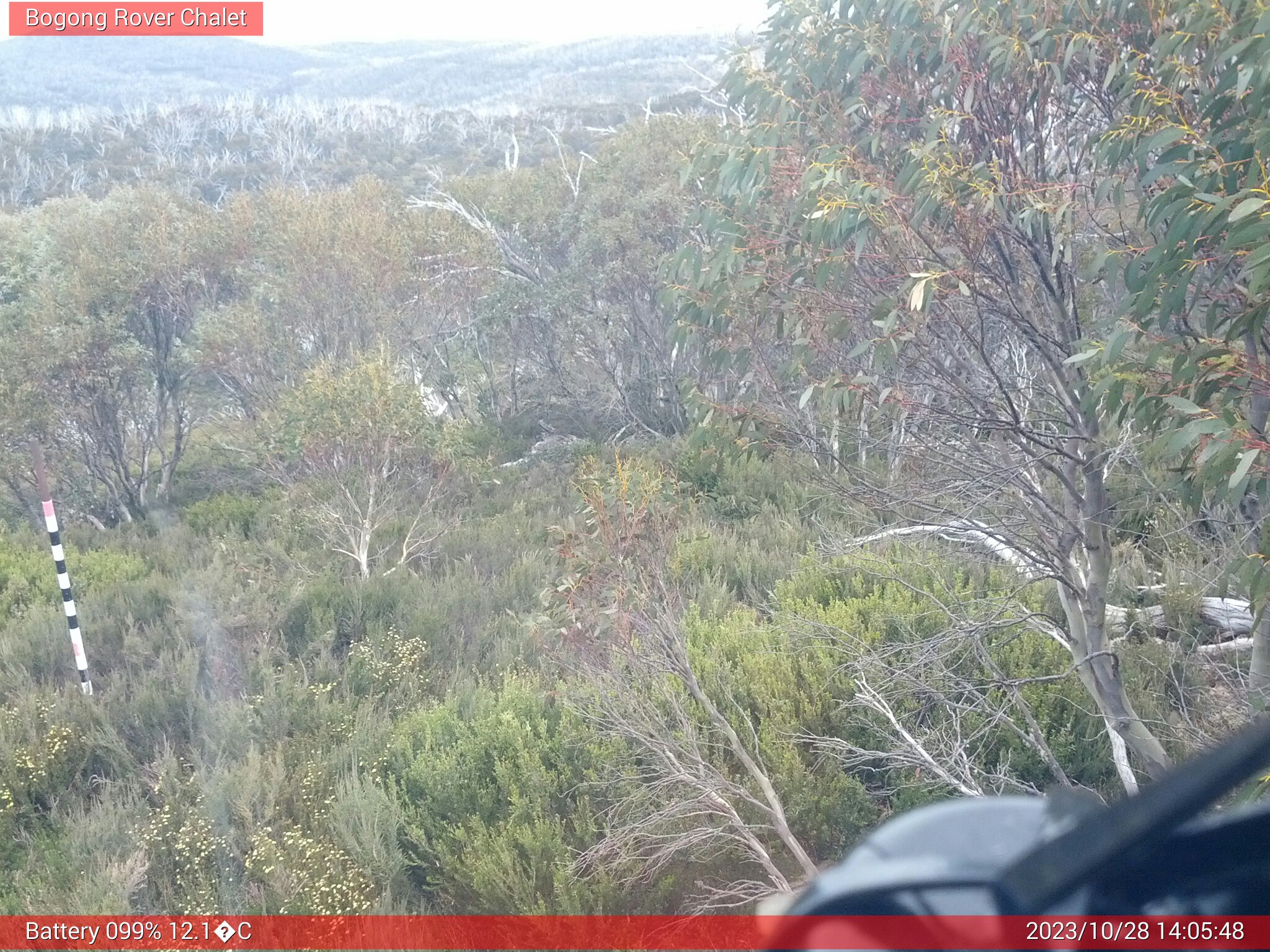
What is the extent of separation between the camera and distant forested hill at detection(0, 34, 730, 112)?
34.0m

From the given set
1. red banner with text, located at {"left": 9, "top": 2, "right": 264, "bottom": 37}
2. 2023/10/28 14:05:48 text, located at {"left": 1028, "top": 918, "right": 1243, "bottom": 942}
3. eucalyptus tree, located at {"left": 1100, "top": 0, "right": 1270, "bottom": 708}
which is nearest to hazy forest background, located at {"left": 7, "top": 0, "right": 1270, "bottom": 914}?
eucalyptus tree, located at {"left": 1100, "top": 0, "right": 1270, "bottom": 708}

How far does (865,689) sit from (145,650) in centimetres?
510

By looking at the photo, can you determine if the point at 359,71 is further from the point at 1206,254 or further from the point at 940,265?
the point at 1206,254

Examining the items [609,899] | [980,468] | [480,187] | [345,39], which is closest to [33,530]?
[480,187]

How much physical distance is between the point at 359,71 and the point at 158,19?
147ft

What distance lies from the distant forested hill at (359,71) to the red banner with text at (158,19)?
2599 centimetres

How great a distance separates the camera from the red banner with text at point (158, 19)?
18.9ft

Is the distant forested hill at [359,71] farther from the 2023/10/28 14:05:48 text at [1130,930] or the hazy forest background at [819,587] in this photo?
the 2023/10/28 14:05:48 text at [1130,930]

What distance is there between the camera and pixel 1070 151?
13.3ft

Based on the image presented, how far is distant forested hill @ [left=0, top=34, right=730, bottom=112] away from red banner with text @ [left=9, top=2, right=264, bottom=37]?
25989mm

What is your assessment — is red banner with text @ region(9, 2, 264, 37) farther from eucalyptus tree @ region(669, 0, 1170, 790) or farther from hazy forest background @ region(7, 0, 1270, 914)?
eucalyptus tree @ region(669, 0, 1170, 790)

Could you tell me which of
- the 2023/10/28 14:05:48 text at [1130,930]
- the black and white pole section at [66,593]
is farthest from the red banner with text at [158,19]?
the 2023/10/28 14:05:48 text at [1130,930]

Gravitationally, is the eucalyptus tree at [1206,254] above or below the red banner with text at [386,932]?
above

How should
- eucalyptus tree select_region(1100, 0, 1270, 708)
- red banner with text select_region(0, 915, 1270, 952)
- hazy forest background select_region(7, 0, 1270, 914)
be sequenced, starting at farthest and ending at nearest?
red banner with text select_region(0, 915, 1270, 952)
hazy forest background select_region(7, 0, 1270, 914)
eucalyptus tree select_region(1100, 0, 1270, 708)
